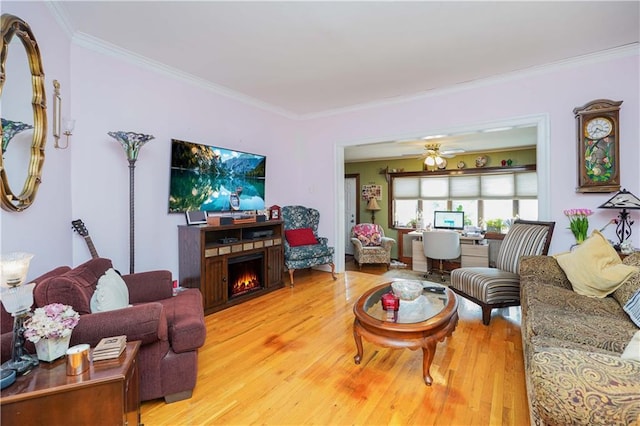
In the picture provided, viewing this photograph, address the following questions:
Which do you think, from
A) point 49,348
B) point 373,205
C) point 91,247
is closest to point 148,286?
point 91,247

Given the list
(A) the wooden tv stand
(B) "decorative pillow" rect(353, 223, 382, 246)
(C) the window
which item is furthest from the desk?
(A) the wooden tv stand

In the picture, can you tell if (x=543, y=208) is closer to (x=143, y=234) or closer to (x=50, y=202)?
(x=143, y=234)

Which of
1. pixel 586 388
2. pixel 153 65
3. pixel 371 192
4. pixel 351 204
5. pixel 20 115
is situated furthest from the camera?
pixel 351 204

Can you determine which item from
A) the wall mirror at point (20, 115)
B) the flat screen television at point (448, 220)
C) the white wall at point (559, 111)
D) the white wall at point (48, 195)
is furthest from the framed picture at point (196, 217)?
the flat screen television at point (448, 220)

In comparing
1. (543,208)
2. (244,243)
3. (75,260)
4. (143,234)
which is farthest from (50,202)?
(543,208)

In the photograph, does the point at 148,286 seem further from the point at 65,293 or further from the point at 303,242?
the point at 303,242

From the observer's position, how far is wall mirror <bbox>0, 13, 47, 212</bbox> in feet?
5.11

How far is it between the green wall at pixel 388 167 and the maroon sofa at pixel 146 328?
553 cm

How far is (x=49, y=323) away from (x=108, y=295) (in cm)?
55

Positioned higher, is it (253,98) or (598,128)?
(253,98)

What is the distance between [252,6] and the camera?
2230mm

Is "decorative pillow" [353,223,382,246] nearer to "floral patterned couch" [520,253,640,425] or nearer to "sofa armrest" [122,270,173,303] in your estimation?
"floral patterned couch" [520,253,640,425]

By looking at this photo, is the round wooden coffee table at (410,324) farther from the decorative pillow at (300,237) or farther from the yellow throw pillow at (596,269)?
the decorative pillow at (300,237)

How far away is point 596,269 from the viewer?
7.11 feet
